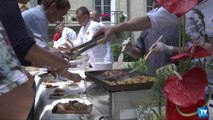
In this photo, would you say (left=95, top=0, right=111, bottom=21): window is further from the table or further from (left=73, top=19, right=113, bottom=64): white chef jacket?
the table

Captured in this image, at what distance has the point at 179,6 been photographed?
761 millimetres

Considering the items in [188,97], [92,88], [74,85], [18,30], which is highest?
[18,30]

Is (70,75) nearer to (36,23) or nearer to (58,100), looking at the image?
(58,100)

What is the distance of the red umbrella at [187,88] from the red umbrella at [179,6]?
0.15m

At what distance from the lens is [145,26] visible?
1.34 metres

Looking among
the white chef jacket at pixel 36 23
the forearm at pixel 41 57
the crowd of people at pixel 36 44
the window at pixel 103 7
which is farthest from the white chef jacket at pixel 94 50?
the window at pixel 103 7

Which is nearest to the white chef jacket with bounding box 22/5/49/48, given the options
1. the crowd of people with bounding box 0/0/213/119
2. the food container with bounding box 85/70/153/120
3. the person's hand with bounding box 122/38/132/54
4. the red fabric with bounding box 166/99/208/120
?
the crowd of people with bounding box 0/0/213/119

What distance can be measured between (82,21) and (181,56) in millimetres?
2997

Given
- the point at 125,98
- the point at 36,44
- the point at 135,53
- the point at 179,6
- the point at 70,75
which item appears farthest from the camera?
the point at 135,53

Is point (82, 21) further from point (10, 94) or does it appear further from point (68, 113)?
point (10, 94)

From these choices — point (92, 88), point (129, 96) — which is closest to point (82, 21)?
point (92, 88)

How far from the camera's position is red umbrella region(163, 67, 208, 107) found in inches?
30.1

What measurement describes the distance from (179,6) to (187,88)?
20cm

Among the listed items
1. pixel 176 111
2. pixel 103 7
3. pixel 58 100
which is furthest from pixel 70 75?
pixel 103 7
